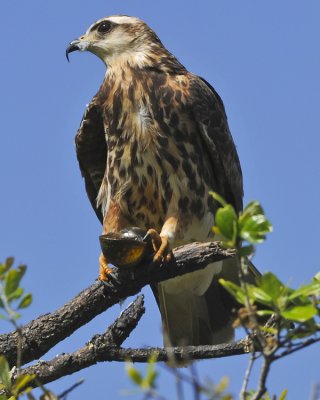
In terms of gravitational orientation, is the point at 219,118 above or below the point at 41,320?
above

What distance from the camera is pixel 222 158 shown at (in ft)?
21.8

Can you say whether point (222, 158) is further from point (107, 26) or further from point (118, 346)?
point (118, 346)

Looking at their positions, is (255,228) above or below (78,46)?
below

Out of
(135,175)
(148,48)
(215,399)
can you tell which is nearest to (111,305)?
(135,175)

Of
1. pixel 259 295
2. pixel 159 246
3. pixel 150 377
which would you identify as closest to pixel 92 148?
pixel 159 246

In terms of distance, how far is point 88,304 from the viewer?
519cm

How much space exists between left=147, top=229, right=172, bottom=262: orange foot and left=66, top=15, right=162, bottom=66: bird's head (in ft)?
6.36

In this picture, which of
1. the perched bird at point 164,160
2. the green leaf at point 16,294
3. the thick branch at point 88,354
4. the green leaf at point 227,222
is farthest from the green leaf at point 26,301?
the perched bird at point 164,160

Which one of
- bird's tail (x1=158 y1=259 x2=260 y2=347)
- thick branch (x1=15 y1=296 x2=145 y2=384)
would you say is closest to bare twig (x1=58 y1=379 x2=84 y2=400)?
thick branch (x1=15 y1=296 x2=145 y2=384)

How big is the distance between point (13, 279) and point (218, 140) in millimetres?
3839

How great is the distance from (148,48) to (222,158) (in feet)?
3.73

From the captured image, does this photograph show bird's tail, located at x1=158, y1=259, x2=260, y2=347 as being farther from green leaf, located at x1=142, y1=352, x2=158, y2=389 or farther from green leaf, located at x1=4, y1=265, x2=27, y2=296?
green leaf, located at x1=142, y1=352, x2=158, y2=389

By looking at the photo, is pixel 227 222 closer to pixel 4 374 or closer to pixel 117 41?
pixel 4 374

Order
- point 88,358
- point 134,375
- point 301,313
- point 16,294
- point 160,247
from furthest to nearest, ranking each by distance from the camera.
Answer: point 160,247 → point 88,358 → point 16,294 → point 301,313 → point 134,375
